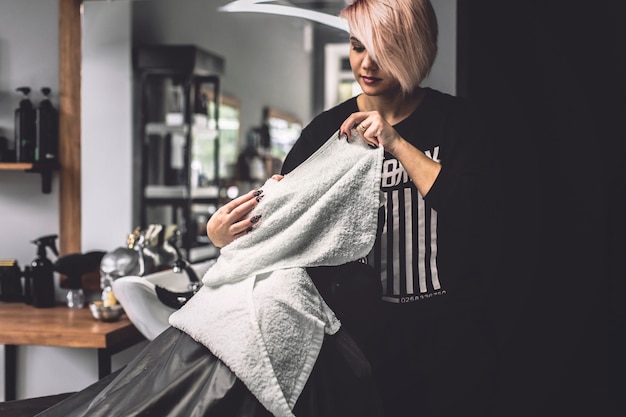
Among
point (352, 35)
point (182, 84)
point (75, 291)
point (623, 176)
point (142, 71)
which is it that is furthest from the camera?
point (182, 84)

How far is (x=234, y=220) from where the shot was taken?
57.5 inches

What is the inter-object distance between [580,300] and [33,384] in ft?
7.04

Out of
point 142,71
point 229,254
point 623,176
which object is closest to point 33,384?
point 142,71

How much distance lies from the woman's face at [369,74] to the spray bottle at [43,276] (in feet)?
5.39

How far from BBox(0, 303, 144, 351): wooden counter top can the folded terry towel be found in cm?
95

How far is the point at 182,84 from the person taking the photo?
3.51 m

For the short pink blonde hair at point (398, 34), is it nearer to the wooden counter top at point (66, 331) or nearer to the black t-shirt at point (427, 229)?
the black t-shirt at point (427, 229)

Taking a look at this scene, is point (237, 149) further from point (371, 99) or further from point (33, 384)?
point (371, 99)

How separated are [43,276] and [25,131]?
1.91ft

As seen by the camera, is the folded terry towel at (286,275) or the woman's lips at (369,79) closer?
the folded terry towel at (286,275)

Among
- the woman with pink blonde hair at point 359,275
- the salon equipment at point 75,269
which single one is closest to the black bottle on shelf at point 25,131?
the salon equipment at point 75,269

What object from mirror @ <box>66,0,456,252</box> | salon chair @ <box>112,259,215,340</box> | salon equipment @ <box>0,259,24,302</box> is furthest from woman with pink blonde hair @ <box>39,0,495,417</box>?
salon equipment @ <box>0,259,24,302</box>

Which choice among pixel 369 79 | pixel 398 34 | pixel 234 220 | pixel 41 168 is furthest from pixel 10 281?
pixel 398 34

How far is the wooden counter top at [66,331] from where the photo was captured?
2.23 meters
